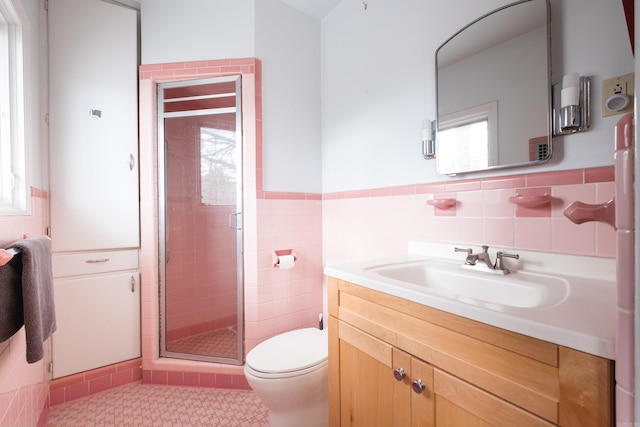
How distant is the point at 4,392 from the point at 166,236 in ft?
3.59

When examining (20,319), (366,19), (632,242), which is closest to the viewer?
(632,242)

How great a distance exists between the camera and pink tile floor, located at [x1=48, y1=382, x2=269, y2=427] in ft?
4.96

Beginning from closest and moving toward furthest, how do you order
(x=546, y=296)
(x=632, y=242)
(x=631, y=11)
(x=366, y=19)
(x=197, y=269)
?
1. (x=632, y=242)
2. (x=631, y=11)
3. (x=546, y=296)
4. (x=366, y=19)
5. (x=197, y=269)

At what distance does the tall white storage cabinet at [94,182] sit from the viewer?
1.69 meters

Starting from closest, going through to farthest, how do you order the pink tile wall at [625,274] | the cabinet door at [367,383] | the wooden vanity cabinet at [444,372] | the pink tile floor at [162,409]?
the pink tile wall at [625,274] < the wooden vanity cabinet at [444,372] < the cabinet door at [367,383] < the pink tile floor at [162,409]

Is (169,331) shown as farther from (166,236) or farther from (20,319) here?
(20,319)

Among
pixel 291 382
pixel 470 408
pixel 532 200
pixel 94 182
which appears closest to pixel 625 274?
pixel 470 408

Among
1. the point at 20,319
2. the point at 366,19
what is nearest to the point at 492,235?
the point at 366,19

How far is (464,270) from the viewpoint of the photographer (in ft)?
3.62

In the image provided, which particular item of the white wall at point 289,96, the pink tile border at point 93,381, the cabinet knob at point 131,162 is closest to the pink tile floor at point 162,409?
the pink tile border at point 93,381

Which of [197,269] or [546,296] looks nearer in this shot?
[546,296]

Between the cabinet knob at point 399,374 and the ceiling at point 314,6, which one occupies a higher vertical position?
the ceiling at point 314,6

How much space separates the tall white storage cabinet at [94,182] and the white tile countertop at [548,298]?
1.56 m

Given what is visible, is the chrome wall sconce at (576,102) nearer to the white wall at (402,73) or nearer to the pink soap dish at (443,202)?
the white wall at (402,73)
